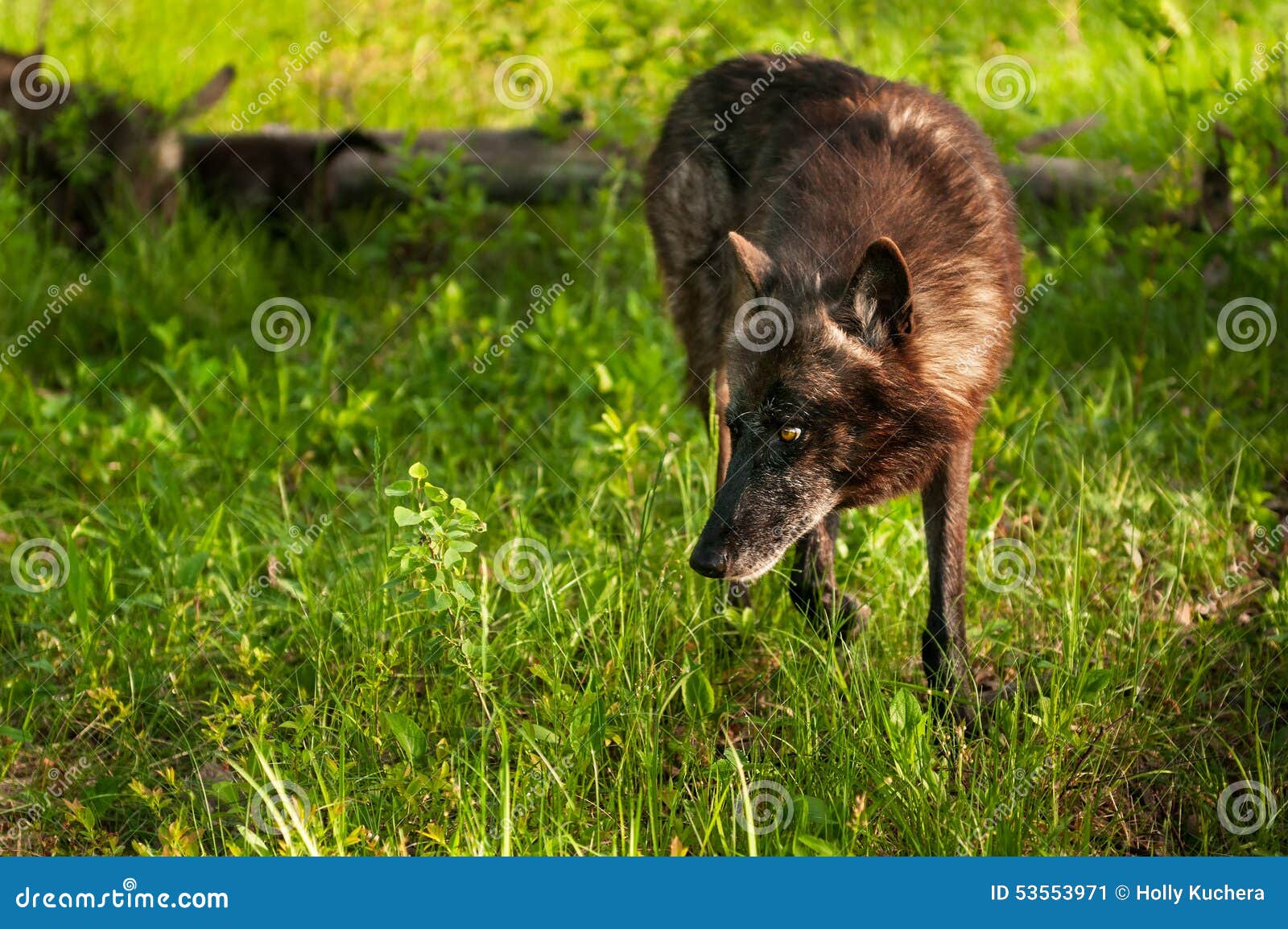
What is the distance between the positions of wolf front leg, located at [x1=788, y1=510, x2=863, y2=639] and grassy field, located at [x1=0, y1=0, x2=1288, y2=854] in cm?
7

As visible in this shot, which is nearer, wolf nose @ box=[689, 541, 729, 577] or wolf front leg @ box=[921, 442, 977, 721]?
wolf nose @ box=[689, 541, 729, 577]

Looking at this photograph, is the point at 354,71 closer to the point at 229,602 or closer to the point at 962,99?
the point at 962,99

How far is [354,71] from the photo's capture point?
8.07 metres

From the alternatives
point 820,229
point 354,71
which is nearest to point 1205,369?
point 820,229

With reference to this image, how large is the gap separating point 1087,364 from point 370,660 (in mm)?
3594

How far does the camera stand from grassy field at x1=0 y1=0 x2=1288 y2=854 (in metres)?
3.26

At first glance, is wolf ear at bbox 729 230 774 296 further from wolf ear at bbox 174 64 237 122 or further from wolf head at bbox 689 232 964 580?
wolf ear at bbox 174 64 237 122

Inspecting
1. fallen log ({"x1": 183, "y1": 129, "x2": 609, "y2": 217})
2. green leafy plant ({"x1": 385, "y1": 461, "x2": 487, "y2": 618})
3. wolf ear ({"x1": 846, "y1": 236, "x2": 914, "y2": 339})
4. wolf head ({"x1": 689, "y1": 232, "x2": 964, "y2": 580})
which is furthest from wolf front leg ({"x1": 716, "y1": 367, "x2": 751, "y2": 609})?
fallen log ({"x1": 183, "y1": 129, "x2": 609, "y2": 217})

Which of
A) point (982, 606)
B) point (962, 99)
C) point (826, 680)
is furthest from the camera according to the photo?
point (962, 99)

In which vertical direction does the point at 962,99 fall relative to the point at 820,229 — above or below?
above

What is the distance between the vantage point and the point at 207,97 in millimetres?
6906

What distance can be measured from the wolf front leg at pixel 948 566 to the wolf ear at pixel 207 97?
4.92 meters

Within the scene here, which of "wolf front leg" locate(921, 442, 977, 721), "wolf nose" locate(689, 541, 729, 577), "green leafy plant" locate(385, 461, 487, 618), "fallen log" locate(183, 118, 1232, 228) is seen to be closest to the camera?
"green leafy plant" locate(385, 461, 487, 618)

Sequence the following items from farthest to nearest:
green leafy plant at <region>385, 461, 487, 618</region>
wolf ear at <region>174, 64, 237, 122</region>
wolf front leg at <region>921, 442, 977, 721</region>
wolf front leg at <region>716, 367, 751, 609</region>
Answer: wolf ear at <region>174, 64, 237, 122</region> → wolf front leg at <region>716, 367, 751, 609</region> → wolf front leg at <region>921, 442, 977, 721</region> → green leafy plant at <region>385, 461, 487, 618</region>
